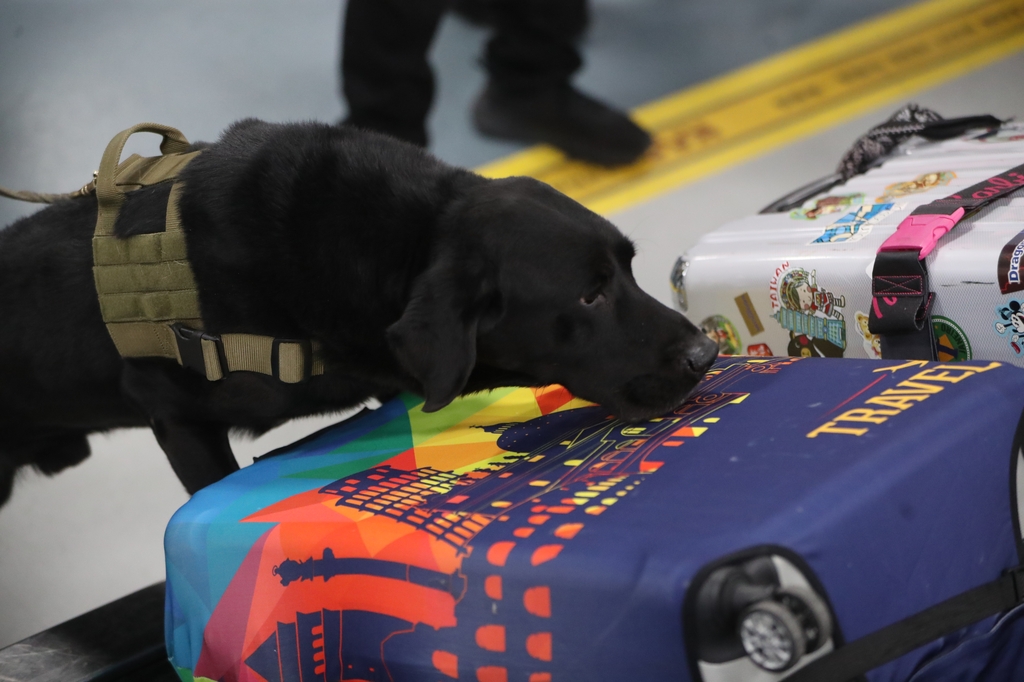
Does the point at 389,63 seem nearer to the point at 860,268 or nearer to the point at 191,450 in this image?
the point at 191,450

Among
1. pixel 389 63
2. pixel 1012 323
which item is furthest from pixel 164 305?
pixel 389 63

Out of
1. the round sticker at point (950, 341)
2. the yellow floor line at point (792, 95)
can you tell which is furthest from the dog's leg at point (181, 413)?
the yellow floor line at point (792, 95)

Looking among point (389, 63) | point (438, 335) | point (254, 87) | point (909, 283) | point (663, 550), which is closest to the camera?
point (663, 550)

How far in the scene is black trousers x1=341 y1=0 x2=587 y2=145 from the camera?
9.53 ft

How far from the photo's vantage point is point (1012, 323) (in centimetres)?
112

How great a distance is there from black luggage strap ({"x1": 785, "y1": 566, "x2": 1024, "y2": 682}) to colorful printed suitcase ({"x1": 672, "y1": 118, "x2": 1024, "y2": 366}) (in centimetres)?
39

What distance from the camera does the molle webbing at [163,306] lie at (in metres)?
1.20

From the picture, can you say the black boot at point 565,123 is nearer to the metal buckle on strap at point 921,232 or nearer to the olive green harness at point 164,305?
the metal buckle on strap at point 921,232

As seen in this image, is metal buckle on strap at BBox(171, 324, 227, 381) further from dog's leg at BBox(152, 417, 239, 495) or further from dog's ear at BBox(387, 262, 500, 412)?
dog's ear at BBox(387, 262, 500, 412)

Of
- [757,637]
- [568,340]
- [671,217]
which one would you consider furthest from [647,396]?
[671,217]

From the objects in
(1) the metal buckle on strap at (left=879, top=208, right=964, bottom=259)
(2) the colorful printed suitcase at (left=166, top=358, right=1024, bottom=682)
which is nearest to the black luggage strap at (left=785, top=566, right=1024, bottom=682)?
(2) the colorful printed suitcase at (left=166, top=358, right=1024, bottom=682)

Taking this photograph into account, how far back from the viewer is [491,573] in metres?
0.79

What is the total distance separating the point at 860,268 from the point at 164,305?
966mm

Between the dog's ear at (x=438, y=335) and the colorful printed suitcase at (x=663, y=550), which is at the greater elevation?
the dog's ear at (x=438, y=335)
